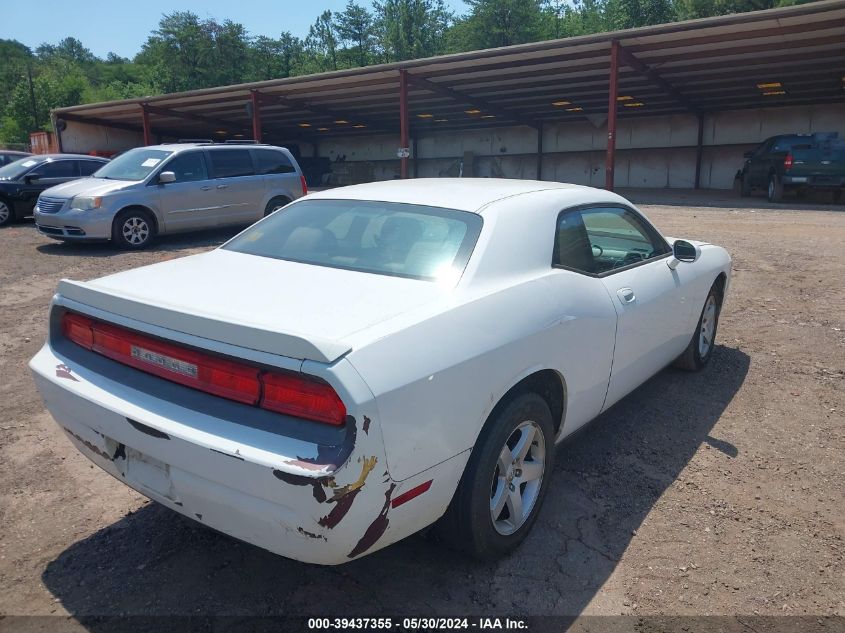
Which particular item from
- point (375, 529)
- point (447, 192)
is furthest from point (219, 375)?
point (447, 192)

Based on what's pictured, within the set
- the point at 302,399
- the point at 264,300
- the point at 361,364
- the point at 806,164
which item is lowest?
the point at 302,399

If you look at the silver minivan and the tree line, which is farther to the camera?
the tree line

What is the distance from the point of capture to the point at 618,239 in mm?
4180

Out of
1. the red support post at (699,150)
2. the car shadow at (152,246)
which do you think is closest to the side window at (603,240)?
the car shadow at (152,246)

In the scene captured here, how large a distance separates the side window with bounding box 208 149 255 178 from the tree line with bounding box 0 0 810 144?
40.9 meters

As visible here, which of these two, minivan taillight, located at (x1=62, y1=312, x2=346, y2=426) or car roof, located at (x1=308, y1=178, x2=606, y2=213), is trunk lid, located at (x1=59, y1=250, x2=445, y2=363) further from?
car roof, located at (x1=308, y1=178, x2=606, y2=213)

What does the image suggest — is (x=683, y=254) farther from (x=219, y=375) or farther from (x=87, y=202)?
(x=87, y=202)

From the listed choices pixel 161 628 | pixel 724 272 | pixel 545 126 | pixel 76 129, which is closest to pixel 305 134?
pixel 76 129

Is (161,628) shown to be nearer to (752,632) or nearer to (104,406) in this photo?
(104,406)

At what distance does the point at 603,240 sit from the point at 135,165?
945 centimetres

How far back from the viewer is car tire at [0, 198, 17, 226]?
43.3 feet

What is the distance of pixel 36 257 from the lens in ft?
32.2

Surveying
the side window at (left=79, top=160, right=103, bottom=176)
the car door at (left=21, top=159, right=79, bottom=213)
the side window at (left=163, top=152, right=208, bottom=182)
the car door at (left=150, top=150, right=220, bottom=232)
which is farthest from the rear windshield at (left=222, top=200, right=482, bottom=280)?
the side window at (left=79, top=160, right=103, bottom=176)

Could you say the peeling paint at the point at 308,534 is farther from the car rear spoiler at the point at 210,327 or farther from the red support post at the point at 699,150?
the red support post at the point at 699,150
